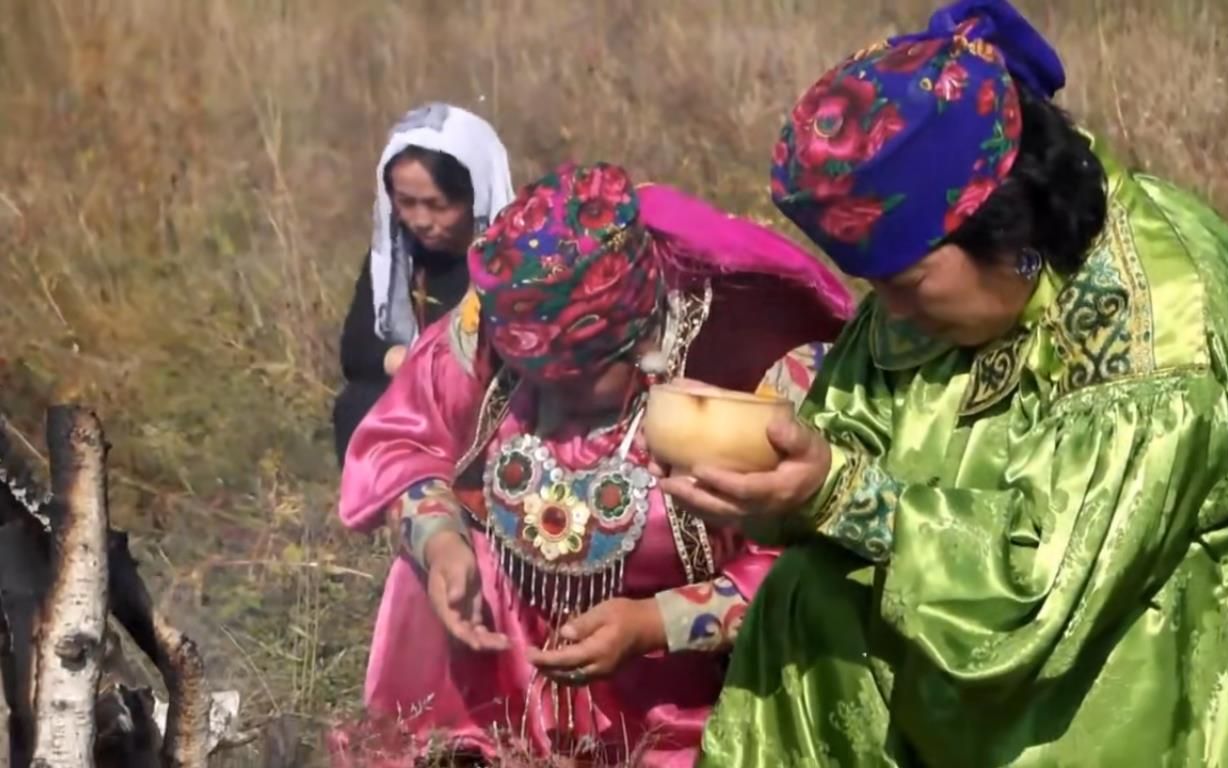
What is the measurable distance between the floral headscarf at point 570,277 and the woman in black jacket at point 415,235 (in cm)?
39

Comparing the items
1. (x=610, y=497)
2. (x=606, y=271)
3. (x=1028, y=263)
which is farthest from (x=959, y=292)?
(x=610, y=497)

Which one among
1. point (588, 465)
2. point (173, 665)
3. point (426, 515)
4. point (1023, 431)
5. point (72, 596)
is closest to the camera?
point (1023, 431)

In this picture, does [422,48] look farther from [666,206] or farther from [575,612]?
[575,612]

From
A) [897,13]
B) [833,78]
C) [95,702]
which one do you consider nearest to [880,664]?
[833,78]

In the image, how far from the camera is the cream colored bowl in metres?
2.07

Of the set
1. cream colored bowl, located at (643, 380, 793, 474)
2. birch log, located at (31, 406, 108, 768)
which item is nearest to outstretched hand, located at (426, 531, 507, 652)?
birch log, located at (31, 406, 108, 768)

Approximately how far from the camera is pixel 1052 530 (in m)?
2.08

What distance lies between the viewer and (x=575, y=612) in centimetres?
307

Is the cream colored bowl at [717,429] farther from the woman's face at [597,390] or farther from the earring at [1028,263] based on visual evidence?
the woman's face at [597,390]

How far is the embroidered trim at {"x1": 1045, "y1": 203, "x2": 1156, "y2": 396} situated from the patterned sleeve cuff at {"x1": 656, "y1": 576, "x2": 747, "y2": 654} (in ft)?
2.91

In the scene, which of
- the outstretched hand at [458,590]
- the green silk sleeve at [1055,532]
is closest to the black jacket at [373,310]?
the outstretched hand at [458,590]

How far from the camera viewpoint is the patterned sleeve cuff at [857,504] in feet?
6.99

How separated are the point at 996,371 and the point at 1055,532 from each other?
230 mm

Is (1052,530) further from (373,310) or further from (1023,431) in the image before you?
(373,310)
